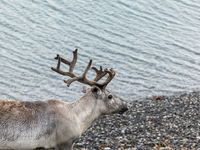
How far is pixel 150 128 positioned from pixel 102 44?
966 cm

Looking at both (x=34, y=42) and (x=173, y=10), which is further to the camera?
(x=173, y=10)

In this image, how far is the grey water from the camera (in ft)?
50.1

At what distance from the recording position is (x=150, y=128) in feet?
35.5

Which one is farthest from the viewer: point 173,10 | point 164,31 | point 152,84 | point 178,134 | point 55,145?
point 173,10

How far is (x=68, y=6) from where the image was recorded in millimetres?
24500

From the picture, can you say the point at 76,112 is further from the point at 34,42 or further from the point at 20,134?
the point at 34,42

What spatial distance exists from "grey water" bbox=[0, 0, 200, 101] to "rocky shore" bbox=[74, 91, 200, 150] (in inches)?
76.6

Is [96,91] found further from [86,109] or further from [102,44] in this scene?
[102,44]

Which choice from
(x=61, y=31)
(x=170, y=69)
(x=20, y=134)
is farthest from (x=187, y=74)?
(x=20, y=134)

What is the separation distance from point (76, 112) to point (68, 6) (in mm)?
17907

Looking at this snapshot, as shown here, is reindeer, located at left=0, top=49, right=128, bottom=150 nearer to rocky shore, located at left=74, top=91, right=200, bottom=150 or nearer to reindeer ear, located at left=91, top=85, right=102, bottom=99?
reindeer ear, located at left=91, top=85, right=102, bottom=99

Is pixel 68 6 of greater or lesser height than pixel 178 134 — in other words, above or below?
above

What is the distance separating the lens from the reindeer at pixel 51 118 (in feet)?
22.1

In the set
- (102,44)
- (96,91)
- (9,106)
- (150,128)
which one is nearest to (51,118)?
(9,106)
